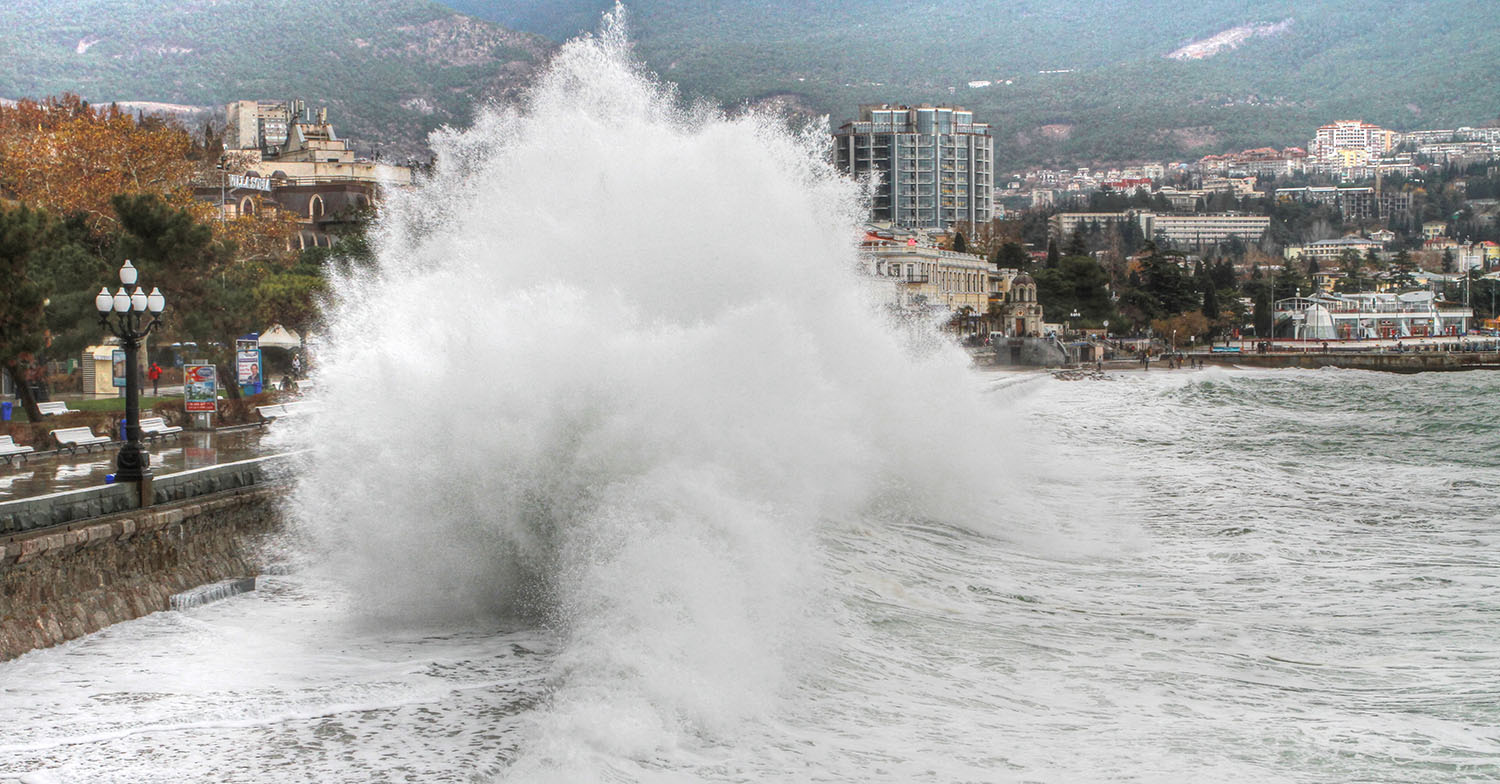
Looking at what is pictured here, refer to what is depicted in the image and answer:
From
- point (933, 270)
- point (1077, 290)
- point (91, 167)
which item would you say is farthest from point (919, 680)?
point (1077, 290)

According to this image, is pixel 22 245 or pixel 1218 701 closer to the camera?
pixel 1218 701

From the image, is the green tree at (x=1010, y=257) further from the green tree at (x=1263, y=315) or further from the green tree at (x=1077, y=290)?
the green tree at (x=1263, y=315)

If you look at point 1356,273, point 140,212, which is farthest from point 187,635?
point 1356,273

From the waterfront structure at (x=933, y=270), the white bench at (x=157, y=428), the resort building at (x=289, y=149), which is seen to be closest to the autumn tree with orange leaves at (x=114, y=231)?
the white bench at (x=157, y=428)

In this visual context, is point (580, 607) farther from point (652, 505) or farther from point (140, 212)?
point (140, 212)

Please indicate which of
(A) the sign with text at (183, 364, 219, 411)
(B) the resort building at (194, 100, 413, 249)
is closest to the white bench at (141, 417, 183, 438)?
(A) the sign with text at (183, 364, 219, 411)

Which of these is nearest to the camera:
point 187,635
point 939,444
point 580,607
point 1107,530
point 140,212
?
point 580,607

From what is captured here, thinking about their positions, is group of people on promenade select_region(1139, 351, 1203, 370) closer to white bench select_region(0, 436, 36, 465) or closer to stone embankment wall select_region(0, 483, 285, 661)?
white bench select_region(0, 436, 36, 465)
